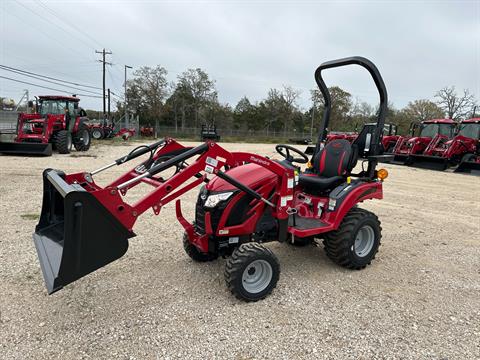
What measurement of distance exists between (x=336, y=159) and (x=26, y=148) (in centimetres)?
1266

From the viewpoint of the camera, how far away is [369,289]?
359cm

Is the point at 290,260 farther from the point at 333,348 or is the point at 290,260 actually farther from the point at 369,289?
the point at 333,348

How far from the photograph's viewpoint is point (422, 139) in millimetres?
16438

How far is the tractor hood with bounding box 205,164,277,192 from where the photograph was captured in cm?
346

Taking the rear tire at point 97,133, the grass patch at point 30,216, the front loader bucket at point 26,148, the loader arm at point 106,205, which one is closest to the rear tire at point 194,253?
the loader arm at point 106,205

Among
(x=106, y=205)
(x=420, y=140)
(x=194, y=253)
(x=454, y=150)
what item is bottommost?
(x=194, y=253)

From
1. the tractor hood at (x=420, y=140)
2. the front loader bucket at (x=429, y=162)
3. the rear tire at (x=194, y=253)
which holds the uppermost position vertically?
the tractor hood at (x=420, y=140)

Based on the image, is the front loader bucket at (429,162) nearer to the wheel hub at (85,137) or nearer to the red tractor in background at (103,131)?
the wheel hub at (85,137)

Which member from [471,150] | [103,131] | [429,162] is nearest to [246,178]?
[429,162]

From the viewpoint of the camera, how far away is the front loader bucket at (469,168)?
46.4 ft

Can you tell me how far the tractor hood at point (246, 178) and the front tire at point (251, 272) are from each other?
1.94 feet

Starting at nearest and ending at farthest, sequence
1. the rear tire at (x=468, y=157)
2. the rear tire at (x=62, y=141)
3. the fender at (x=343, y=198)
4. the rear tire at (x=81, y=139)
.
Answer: the fender at (x=343, y=198) < the rear tire at (x=62, y=141) < the rear tire at (x=468, y=157) < the rear tire at (x=81, y=139)

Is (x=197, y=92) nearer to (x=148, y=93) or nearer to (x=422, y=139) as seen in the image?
(x=148, y=93)

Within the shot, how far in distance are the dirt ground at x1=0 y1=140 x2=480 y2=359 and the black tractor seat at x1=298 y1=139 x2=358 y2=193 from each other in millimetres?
925
